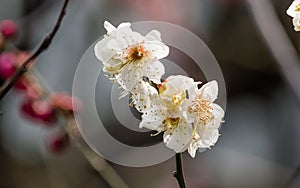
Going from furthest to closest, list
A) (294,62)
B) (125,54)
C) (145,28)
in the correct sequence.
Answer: (145,28) < (294,62) < (125,54)

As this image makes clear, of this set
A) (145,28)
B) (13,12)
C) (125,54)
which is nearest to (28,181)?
(13,12)

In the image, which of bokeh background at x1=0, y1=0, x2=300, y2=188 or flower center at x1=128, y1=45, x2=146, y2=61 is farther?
bokeh background at x1=0, y1=0, x2=300, y2=188

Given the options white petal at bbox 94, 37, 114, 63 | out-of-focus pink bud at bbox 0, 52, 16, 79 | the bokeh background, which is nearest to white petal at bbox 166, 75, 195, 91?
white petal at bbox 94, 37, 114, 63

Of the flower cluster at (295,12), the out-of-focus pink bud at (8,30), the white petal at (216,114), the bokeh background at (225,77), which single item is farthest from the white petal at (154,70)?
the bokeh background at (225,77)

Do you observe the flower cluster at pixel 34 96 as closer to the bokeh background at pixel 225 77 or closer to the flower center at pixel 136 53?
the flower center at pixel 136 53

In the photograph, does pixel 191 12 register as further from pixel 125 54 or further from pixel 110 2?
pixel 125 54

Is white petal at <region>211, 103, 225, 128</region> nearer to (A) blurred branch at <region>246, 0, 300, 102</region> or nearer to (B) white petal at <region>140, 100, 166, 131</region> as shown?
(B) white petal at <region>140, 100, 166, 131</region>
